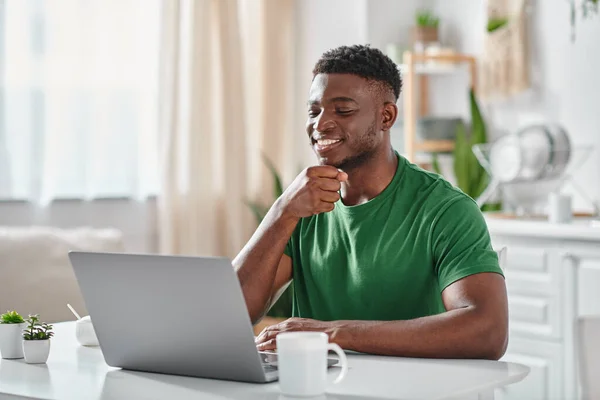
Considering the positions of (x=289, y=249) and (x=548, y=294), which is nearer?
(x=289, y=249)

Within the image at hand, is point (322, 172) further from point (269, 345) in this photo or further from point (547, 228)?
point (547, 228)

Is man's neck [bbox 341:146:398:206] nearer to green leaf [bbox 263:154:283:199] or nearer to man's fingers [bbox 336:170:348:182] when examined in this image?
man's fingers [bbox 336:170:348:182]

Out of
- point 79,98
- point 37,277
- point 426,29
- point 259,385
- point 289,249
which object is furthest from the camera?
point 426,29

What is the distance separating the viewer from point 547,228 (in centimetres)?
343

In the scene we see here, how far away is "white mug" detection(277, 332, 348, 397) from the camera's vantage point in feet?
4.33

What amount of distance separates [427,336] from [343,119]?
520mm

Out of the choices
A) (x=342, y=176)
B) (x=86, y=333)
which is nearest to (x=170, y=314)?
(x=86, y=333)

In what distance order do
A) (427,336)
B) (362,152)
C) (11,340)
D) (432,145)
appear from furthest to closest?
(432,145), (362,152), (11,340), (427,336)

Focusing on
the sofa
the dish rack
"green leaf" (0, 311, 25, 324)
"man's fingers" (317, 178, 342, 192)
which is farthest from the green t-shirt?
the dish rack

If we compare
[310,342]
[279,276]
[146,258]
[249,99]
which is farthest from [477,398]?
[249,99]

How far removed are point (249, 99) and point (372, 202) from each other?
9.61 ft

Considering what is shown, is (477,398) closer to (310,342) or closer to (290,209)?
(310,342)

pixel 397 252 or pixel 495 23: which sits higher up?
pixel 495 23

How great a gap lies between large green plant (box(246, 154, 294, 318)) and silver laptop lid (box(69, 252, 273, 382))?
276cm
